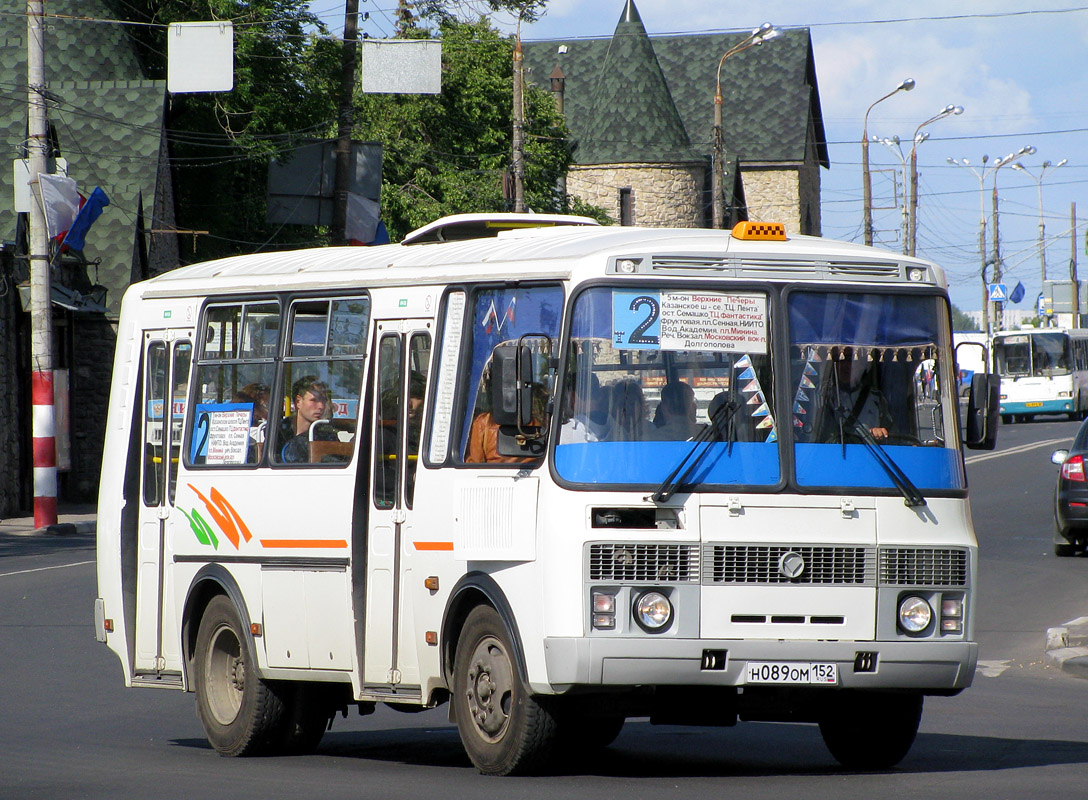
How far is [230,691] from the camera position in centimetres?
1012

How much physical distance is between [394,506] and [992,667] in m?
6.39

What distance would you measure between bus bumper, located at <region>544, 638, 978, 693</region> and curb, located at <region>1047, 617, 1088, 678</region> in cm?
555

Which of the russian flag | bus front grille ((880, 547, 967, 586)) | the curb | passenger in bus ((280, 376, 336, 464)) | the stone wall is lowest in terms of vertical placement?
the curb

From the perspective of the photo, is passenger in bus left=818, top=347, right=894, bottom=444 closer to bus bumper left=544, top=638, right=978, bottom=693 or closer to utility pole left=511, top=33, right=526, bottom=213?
bus bumper left=544, top=638, right=978, bottom=693

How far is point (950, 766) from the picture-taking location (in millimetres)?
A: 8859

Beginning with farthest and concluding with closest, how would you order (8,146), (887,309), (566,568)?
(8,146) → (887,309) → (566,568)

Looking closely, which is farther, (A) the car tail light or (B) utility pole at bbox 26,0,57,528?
(B) utility pole at bbox 26,0,57,528

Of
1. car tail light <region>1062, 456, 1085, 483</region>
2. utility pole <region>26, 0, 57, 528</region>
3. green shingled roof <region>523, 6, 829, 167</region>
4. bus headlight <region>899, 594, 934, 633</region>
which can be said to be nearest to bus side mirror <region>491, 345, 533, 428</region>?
bus headlight <region>899, 594, 934, 633</region>

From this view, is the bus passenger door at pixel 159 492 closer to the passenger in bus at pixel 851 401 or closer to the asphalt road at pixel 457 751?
the asphalt road at pixel 457 751

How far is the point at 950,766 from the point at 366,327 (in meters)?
3.65

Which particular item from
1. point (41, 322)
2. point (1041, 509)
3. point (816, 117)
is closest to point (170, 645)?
point (41, 322)

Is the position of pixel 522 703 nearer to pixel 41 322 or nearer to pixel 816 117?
pixel 41 322

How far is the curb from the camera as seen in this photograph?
13.4m

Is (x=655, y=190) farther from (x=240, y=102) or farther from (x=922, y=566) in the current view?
(x=922, y=566)
